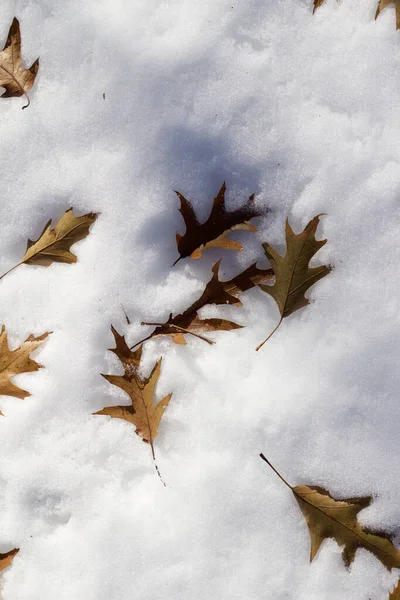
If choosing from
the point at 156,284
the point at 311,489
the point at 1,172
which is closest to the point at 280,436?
the point at 311,489

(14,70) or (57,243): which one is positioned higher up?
(14,70)

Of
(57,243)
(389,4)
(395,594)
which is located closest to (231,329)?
(57,243)

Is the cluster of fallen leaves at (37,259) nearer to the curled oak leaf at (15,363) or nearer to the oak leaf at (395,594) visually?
the curled oak leaf at (15,363)

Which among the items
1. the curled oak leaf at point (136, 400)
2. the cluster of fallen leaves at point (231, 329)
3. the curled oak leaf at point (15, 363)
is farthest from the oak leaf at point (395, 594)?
the curled oak leaf at point (15, 363)

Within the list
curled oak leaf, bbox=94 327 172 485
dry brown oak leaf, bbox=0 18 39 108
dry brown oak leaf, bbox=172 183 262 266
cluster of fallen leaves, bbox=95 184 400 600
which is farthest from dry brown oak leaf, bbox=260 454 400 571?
dry brown oak leaf, bbox=0 18 39 108

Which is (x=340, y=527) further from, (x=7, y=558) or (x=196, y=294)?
(x=7, y=558)

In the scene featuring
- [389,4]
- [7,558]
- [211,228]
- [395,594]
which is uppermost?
[389,4]

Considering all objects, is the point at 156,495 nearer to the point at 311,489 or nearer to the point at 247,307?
the point at 311,489
